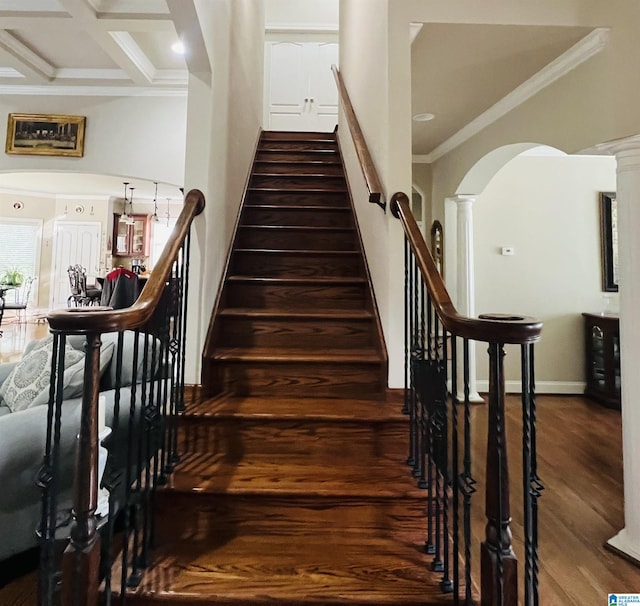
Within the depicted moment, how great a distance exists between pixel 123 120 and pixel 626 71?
4529 millimetres

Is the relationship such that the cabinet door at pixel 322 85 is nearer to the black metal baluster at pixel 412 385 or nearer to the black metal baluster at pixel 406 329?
the black metal baluster at pixel 406 329

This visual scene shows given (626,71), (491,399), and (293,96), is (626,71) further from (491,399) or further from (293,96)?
(293,96)

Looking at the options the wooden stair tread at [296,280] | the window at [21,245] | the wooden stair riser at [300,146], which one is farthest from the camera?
the window at [21,245]

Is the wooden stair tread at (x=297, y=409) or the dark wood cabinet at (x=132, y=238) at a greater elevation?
the dark wood cabinet at (x=132, y=238)

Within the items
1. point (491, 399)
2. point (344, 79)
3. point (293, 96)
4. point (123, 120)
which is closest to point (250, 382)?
point (491, 399)

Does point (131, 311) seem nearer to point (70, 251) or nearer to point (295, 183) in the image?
point (295, 183)

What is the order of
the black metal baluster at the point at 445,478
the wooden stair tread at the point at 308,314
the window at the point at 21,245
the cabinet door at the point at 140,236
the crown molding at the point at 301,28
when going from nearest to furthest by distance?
the black metal baluster at the point at 445,478 → the wooden stair tread at the point at 308,314 → the crown molding at the point at 301,28 → the window at the point at 21,245 → the cabinet door at the point at 140,236

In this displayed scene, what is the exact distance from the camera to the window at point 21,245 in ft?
29.7

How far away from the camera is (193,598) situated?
4.16ft

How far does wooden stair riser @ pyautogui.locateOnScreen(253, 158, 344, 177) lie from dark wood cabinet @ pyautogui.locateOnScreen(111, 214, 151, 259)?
24.7ft

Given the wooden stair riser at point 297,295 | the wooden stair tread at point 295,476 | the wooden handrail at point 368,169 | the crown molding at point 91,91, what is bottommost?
the wooden stair tread at point 295,476

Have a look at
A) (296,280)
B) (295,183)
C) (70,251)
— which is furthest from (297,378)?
(70,251)

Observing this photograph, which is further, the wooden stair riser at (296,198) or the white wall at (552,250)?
the white wall at (552,250)

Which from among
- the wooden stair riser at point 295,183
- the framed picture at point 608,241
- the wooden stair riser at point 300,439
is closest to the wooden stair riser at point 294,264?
the wooden stair riser at point 295,183
